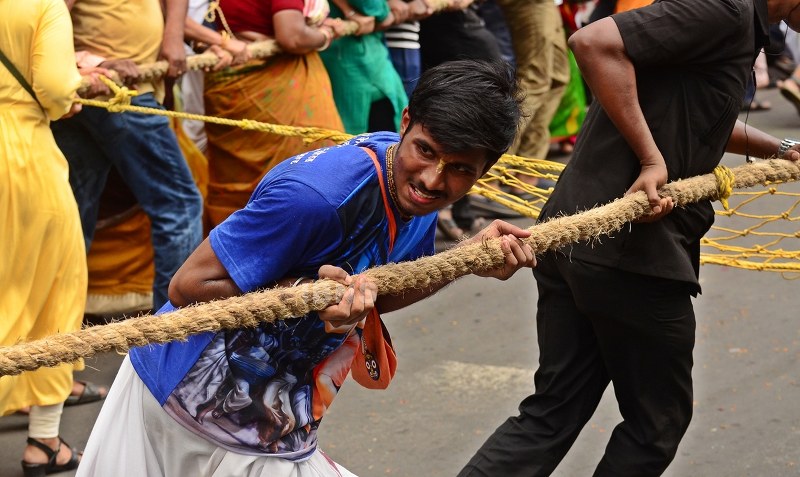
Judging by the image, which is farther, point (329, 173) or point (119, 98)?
point (119, 98)

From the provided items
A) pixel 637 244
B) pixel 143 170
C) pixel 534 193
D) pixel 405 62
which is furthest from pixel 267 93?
pixel 637 244

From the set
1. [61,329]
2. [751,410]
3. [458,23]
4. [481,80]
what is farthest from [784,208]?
[481,80]

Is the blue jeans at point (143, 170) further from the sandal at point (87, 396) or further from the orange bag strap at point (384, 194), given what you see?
the orange bag strap at point (384, 194)

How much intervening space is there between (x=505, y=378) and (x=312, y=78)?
1698 mm

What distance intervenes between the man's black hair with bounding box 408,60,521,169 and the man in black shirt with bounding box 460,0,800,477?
578mm

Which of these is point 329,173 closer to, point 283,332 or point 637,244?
point 283,332

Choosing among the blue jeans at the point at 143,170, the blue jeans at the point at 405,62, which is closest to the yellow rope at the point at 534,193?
the blue jeans at the point at 143,170

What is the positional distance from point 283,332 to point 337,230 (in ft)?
0.81

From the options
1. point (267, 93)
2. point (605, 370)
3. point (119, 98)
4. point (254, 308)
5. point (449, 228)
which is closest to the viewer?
point (254, 308)

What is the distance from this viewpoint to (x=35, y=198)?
3760mm

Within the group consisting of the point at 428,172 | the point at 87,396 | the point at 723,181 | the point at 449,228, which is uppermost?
the point at 428,172

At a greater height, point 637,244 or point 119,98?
point 637,244

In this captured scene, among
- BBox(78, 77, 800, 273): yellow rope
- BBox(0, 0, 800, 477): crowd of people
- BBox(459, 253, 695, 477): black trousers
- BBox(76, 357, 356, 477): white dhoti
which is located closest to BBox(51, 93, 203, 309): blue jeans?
BBox(0, 0, 800, 477): crowd of people

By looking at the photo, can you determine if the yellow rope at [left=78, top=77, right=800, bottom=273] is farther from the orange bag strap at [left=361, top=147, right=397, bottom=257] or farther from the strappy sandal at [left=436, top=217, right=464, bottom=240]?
the strappy sandal at [left=436, top=217, right=464, bottom=240]
